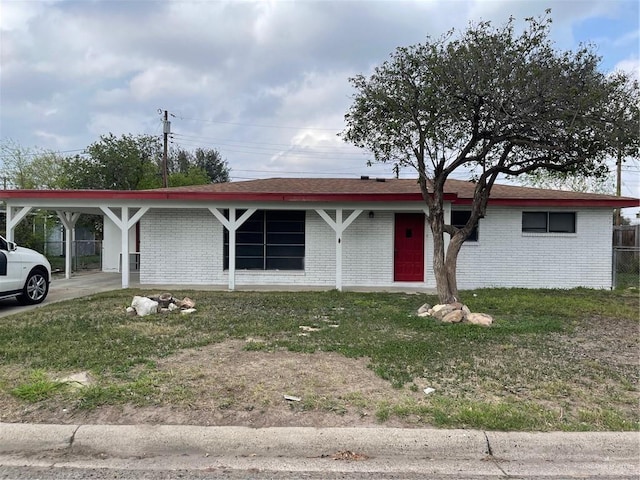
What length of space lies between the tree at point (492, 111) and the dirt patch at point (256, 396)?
452 centimetres

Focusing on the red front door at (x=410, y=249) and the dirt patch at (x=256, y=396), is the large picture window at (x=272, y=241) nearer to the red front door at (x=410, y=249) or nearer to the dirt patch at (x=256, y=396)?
the red front door at (x=410, y=249)

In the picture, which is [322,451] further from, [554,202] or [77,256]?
[77,256]

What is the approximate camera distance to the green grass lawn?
432 cm

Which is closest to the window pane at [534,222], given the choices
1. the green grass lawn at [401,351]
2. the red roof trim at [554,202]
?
the red roof trim at [554,202]

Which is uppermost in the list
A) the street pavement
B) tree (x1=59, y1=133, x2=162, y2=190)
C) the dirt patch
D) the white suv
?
tree (x1=59, y1=133, x2=162, y2=190)

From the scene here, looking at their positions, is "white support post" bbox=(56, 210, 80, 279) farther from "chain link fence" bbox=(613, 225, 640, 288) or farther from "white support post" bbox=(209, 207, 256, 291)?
"chain link fence" bbox=(613, 225, 640, 288)

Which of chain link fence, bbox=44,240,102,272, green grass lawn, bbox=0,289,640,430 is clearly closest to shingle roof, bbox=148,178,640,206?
green grass lawn, bbox=0,289,640,430

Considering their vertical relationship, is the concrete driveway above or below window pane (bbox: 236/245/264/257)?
below

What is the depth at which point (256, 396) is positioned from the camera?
4.51 m

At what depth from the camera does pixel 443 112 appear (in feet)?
27.5

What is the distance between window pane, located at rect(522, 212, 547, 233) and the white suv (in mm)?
12430

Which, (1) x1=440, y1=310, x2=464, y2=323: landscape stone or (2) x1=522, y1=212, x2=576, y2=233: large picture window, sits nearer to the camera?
(1) x1=440, y1=310, x2=464, y2=323: landscape stone

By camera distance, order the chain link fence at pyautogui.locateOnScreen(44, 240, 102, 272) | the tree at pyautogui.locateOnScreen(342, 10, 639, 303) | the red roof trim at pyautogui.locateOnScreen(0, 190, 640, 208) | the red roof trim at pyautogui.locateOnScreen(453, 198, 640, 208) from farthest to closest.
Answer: the chain link fence at pyautogui.locateOnScreen(44, 240, 102, 272)
the red roof trim at pyautogui.locateOnScreen(453, 198, 640, 208)
the red roof trim at pyautogui.locateOnScreen(0, 190, 640, 208)
the tree at pyautogui.locateOnScreen(342, 10, 639, 303)

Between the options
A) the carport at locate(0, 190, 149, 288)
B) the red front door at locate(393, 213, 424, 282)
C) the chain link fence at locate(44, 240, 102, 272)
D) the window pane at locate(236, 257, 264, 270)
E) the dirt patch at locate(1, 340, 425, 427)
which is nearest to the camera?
the dirt patch at locate(1, 340, 425, 427)
